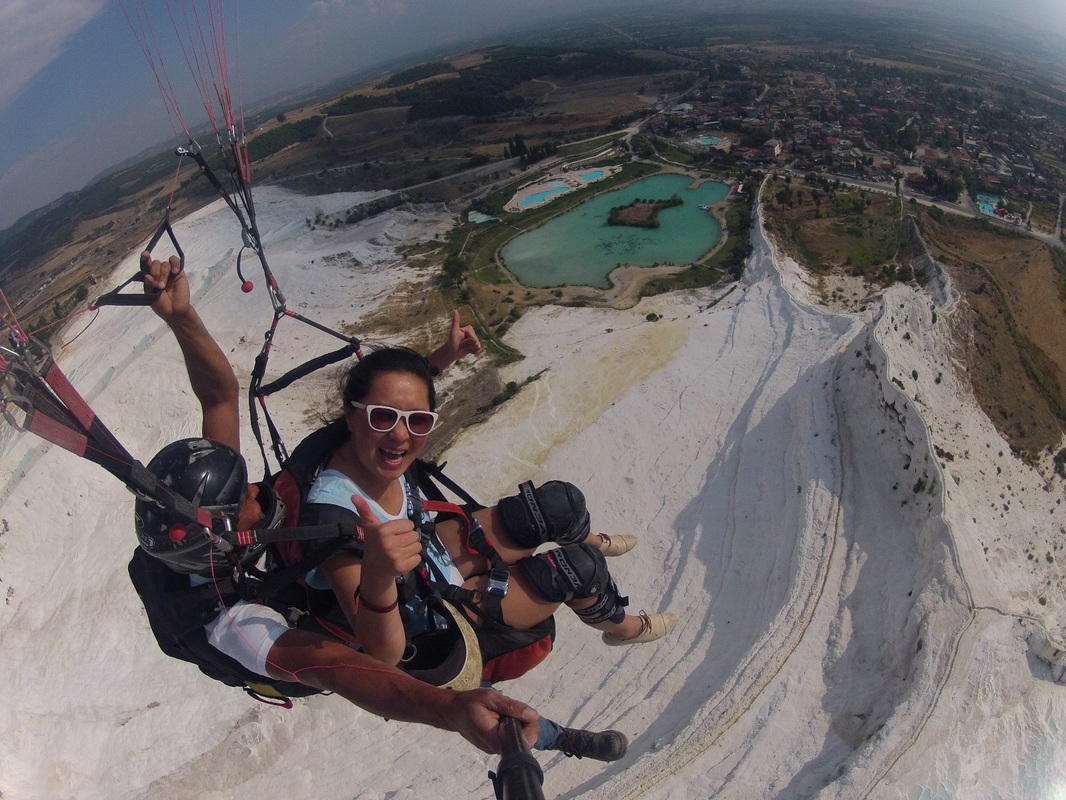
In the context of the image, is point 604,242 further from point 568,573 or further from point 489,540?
point 568,573

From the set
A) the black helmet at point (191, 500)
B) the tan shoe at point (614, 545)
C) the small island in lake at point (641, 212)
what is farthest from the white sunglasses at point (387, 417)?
the small island in lake at point (641, 212)

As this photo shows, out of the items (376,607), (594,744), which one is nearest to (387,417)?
(376,607)

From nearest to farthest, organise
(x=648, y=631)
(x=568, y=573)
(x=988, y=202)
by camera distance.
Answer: (x=568, y=573) < (x=648, y=631) < (x=988, y=202)

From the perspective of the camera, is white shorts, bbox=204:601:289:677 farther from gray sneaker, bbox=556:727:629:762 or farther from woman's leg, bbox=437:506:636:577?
gray sneaker, bbox=556:727:629:762

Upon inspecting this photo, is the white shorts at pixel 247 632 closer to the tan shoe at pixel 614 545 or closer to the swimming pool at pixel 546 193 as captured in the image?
the tan shoe at pixel 614 545

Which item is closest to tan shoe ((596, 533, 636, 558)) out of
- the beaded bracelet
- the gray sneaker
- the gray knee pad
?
the gray knee pad

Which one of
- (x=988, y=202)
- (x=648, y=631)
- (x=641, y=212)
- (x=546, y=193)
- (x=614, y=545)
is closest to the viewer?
(x=648, y=631)

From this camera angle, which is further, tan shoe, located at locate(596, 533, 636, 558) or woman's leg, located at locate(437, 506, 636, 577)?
tan shoe, located at locate(596, 533, 636, 558)
